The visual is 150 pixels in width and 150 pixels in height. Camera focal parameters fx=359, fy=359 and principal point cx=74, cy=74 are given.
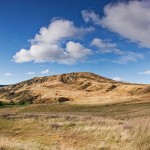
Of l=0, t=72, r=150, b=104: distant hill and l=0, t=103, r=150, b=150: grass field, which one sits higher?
l=0, t=72, r=150, b=104: distant hill

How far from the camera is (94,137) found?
2139 centimetres

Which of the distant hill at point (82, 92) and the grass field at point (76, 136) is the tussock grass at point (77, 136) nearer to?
the grass field at point (76, 136)

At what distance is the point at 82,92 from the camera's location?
442ft

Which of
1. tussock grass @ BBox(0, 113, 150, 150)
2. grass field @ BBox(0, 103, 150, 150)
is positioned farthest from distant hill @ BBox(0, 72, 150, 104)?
tussock grass @ BBox(0, 113, 150, 150)

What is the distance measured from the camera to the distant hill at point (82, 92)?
98.2 meters

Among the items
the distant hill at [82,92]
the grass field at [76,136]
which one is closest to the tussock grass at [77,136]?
the grass field at [76,136]

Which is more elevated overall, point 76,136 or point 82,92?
point 82,92

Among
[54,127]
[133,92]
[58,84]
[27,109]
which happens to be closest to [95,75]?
[58,84]

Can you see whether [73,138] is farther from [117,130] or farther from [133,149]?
[133,149]

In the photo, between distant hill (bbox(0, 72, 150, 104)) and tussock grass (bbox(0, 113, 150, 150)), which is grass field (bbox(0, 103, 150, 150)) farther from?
distant hill (bbox(0, 72, 150, 104))

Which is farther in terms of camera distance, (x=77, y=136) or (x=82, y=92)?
(x=82, y=92)

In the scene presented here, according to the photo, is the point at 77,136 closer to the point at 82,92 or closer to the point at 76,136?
the point at 76,136

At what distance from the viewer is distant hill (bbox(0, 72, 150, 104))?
98.2 m

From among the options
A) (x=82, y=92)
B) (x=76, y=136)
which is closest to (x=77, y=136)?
(x=76, y=136)
